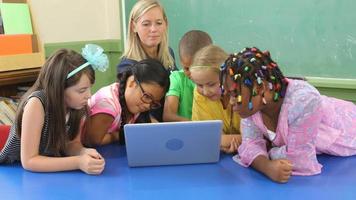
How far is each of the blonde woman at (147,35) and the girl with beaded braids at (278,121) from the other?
663 millimetres

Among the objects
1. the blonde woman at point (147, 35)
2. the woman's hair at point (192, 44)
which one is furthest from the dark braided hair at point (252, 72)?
the blonde woman at point (147, 35)

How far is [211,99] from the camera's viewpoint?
1314mm

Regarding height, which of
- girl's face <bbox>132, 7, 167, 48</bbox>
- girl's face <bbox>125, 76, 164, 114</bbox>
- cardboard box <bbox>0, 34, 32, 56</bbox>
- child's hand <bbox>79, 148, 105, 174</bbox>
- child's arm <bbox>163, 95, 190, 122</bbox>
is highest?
girl's face <bbox>132, 7, 167, 48</bbox>

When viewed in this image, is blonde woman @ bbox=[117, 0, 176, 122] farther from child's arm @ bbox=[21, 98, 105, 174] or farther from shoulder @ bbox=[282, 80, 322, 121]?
shoulder @ bbox=[282, 80, 322, 121]

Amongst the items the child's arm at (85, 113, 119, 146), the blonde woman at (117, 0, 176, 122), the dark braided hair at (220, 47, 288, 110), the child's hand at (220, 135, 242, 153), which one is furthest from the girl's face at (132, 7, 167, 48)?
the dark braided hair at (220, 47, 288, 110)

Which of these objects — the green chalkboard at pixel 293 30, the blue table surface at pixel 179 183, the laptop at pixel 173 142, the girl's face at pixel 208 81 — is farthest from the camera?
the green chalkboard at pixel 293 30

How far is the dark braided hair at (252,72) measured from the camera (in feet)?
3.03

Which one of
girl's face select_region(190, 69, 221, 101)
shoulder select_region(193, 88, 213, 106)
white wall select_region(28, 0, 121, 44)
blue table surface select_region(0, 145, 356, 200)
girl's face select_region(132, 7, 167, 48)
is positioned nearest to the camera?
blue table surface select_region(0, 145, 356, 200)

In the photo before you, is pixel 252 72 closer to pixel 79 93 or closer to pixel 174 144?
pixel 174 144

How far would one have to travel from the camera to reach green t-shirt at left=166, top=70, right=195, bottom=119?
1533mm

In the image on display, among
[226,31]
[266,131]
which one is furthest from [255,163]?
[226,31]

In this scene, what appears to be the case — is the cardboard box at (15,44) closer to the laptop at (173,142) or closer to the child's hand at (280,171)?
the laptop at (173,142)

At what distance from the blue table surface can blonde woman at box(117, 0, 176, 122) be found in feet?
2.17

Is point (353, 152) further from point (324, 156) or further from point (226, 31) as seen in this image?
point (226, 31)
